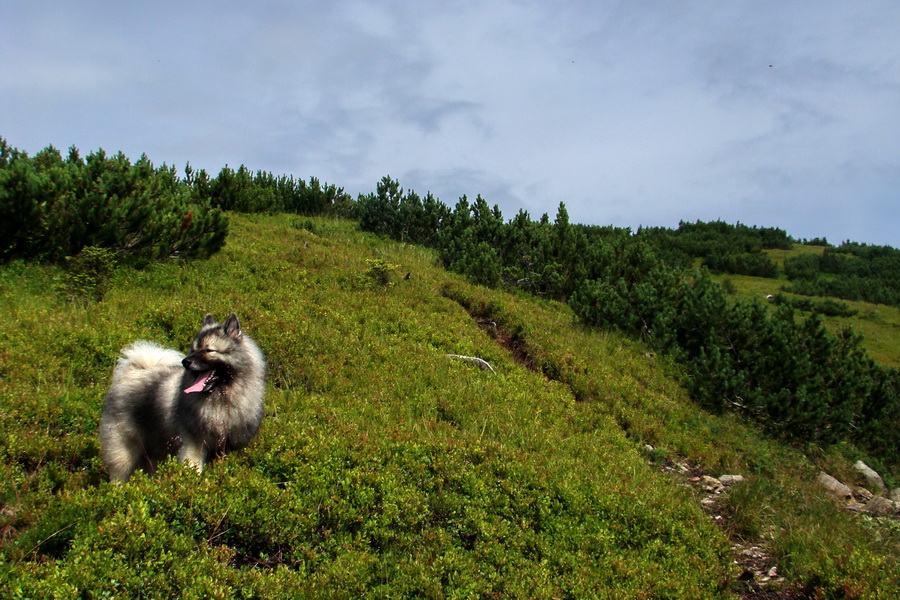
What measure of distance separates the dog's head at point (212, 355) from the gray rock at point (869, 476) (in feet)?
→ 39.5

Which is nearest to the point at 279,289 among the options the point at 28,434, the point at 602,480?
the point at 28,434

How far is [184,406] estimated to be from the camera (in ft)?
14.8

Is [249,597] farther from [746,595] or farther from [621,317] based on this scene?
[621,317]

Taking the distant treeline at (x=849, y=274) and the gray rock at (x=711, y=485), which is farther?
the distant treeline at (x=849, y=274)

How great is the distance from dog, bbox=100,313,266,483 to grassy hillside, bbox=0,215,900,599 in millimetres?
256

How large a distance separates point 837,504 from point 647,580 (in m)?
5.13

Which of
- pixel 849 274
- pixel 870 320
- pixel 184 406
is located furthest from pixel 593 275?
pixel 849 274

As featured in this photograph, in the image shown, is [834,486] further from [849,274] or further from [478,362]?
[849,274]

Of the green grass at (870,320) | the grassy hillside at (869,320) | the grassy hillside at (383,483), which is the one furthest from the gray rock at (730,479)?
the grassy hillside at (869,320)

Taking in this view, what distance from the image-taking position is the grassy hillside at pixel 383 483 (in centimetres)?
405

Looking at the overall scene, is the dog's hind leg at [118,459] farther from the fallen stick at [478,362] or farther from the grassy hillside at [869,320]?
the grassy hillside at [869,320]

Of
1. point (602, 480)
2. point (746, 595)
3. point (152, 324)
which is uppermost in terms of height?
point (152, 324)

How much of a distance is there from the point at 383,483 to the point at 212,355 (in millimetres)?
2082

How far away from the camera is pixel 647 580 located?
479cm
